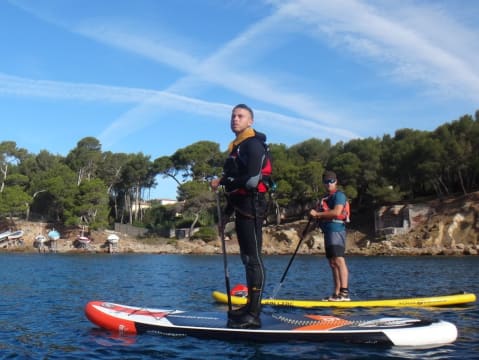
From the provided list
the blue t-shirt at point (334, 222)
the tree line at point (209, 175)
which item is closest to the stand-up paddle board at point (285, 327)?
the blue t-shirt at point (334, 222)

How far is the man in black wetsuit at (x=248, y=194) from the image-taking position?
652 centimetres

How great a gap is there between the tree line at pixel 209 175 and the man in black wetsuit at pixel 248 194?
50744 mm

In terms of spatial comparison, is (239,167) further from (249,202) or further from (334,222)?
(334,222)

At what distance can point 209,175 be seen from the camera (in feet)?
254

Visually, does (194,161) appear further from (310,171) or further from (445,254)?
(445,254)

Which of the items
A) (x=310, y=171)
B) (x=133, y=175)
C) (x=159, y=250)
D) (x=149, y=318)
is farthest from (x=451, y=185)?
(x=149, y=318)

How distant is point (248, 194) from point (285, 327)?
5.93 feet

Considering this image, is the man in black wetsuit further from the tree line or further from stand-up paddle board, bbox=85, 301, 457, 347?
the tree line

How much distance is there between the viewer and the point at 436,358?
539 centimetres

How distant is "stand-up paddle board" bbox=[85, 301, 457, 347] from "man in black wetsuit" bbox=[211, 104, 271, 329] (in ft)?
0.93

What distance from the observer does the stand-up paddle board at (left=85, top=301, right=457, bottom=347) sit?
19.6 feet

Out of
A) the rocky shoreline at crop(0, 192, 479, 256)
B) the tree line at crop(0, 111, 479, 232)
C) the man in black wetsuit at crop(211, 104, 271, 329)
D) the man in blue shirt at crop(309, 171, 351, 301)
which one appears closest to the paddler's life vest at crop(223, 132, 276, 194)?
the man in black wetsuit at crop(211, 104, 271, 329)

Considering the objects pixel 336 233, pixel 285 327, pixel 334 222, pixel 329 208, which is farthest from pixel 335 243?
pixel 285 327

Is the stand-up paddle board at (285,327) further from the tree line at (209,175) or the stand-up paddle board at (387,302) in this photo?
the tree line at (209,175)
